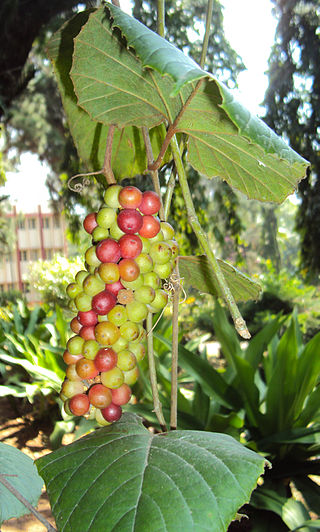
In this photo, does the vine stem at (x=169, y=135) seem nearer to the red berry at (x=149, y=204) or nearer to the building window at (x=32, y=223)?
the red berry at (x=149, y=204)

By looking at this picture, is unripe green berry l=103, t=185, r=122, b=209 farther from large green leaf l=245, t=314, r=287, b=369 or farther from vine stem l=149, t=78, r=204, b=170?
large green leaf l=245, t=314, r=287, b=369

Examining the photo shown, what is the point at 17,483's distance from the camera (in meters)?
0.31

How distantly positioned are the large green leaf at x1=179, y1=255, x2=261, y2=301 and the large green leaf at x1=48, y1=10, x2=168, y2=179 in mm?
144

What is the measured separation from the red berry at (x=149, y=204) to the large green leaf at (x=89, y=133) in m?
0.17

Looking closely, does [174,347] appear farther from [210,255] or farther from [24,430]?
[24,430]

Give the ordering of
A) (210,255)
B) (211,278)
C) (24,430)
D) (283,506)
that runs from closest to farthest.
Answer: (210,255), (211,278), (283,506), (24,430)

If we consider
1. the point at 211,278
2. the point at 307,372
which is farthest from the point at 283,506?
the point at 211,278

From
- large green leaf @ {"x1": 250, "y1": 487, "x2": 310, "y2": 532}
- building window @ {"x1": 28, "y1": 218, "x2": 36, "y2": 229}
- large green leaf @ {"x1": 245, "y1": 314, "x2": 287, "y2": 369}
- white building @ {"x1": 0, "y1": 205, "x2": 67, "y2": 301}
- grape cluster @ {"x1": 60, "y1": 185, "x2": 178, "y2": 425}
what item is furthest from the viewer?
building window @ {"x1": 28, "y1": 218, "x2": 36, "y2": 229}

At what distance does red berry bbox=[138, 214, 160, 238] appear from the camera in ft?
1.13

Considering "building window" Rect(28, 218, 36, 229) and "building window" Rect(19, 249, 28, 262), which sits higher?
"building window" Rect(28, 218, 36, 229)

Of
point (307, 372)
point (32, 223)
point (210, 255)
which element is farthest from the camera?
point (32, 223)

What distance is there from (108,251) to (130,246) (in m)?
0.02

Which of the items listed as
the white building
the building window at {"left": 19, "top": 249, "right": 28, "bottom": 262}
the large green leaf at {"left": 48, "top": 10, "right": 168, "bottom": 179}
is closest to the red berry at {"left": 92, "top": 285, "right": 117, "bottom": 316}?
the large green leaf at {"left": 48, "top": 10, "right": 168, "bottom": 179}

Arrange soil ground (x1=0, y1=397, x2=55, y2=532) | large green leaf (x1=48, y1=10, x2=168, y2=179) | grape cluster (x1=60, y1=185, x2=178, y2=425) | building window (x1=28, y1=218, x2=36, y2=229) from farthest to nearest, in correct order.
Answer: building window (x1=28, y1=218, x2=36, y2=229)
soil ground (x1=0, y1=397, x2=55, y2=532)
large green leaf (x1=48, y1=10, x2=168, y2=179)
grape cluster (x1=60, y1=185, x2=178, y2=425)
